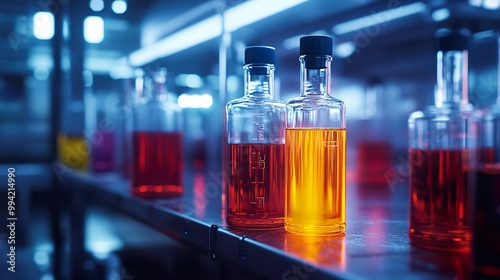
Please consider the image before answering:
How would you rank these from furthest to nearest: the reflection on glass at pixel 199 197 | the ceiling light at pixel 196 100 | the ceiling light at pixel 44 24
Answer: the ceiling light at pixel 196 100, the ceiling light at pixel 44 24, the reflection on glass at pixel 199 197

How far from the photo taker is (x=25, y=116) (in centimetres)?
461

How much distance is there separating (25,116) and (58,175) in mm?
2725

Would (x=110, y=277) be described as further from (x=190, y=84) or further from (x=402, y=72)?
(x=402, y=72)

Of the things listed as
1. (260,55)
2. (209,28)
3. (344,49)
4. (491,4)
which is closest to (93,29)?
(209,28)

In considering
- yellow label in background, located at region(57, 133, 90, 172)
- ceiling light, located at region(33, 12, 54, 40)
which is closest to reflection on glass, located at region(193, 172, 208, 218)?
yellow label in background, located at region(57, 133, 90, 172)

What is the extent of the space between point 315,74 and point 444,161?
0.76 ft

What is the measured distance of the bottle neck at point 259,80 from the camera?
0.84 metres

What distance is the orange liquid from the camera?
763 mm

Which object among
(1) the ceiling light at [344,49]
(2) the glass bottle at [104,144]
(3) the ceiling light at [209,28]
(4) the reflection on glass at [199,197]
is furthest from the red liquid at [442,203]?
(2) the glass bottle at [104,144]

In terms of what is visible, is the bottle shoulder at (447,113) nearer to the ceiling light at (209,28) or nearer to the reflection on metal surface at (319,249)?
→ the reflection on metal surface at (319,249)

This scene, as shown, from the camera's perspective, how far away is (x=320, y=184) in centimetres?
76

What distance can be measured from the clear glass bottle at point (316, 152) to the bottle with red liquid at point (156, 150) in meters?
0.57

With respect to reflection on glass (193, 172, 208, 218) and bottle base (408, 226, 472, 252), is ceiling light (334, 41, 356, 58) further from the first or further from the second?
bottle base (408, 226, 472, 252)

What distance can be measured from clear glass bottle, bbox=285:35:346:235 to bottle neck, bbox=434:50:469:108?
15cm
